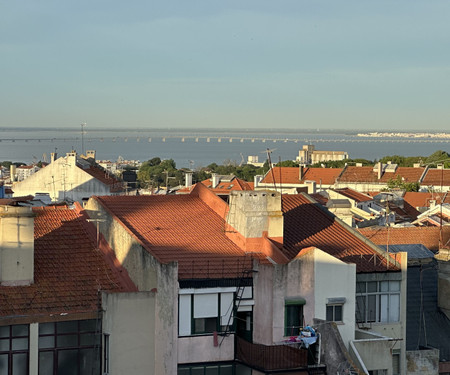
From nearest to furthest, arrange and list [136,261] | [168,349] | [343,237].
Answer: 1. [168,349]
2. [136,261]
3. [343,237]

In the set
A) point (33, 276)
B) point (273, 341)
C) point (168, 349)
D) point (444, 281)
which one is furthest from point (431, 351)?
point (33, 276)

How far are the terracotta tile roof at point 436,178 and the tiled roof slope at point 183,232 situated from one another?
7079 cm

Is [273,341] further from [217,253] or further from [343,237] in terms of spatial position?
[343,237]

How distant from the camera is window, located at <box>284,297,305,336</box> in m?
17.6

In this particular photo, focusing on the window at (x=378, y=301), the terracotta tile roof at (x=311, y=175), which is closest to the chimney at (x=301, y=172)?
the terracotta tile roof at (x=311, y=175)

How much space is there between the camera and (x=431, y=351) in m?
19.5

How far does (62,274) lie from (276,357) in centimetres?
444

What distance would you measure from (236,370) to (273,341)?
0.93m

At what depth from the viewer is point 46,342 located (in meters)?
17.0

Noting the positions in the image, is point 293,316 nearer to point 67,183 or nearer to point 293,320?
point 293,320

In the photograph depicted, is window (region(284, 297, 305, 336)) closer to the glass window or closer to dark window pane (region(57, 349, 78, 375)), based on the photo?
the glass window

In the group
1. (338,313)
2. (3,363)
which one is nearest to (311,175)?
(338,313)

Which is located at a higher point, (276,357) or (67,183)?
(67,183)

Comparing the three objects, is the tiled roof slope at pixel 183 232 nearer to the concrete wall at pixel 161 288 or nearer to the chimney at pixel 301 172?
the concrete wall at pixel 161 288
